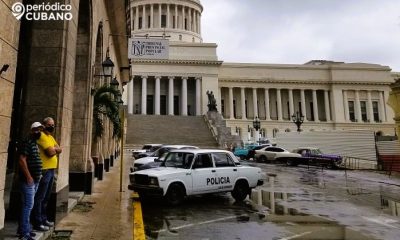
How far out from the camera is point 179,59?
67812 millimetres

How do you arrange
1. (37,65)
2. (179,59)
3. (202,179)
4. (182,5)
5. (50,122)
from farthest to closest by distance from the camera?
(182,5) < (179,59) < (202,179) < (37,65) < (50,122)

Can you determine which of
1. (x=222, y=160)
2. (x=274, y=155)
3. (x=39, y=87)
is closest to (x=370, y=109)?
(x=274, y=155)

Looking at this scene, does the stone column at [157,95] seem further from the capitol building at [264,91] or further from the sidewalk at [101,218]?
the sidewalk at [101,218]

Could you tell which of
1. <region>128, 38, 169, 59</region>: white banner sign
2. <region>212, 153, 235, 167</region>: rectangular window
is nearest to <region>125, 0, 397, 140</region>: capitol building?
<region>128, 38, 169, 59</region>: white banner sign

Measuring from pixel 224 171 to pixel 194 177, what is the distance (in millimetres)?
1179

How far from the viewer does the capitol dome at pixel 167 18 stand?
8500cm

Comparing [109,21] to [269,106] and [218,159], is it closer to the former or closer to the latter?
[218,159]

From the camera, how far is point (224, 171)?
10.7 metres

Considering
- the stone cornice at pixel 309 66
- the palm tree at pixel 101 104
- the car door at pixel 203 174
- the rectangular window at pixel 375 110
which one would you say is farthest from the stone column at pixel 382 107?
the car door at pixel 203 174

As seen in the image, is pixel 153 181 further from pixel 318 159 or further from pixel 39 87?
pixel 318 159

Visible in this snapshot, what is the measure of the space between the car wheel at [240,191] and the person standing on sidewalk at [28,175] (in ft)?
22.6

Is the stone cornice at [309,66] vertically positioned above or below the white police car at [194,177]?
above

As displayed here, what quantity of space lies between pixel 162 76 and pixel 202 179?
6046 centimetres

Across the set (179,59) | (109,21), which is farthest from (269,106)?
(109,21)
